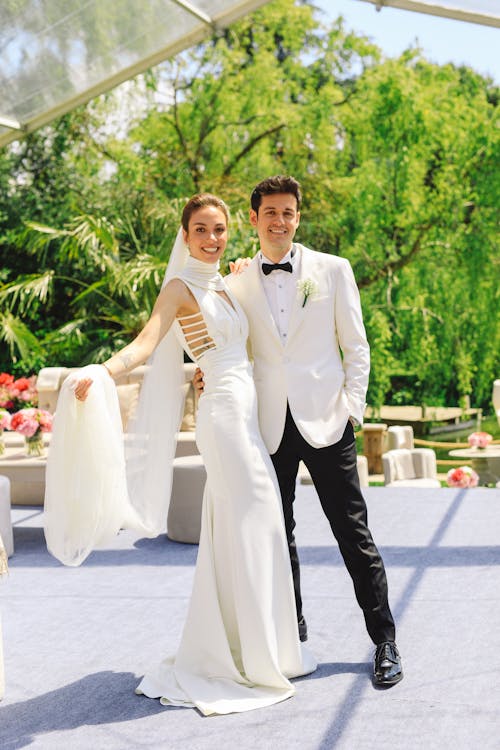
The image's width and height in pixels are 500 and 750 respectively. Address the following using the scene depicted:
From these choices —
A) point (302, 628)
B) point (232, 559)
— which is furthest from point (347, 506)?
point (302, 628)

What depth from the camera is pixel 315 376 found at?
3.39 meters

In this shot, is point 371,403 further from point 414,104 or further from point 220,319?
point 220,319

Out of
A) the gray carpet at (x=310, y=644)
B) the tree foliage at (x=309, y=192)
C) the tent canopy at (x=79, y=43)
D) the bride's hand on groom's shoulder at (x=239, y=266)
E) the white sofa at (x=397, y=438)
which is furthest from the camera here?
the tree foliage at (x=309, y=192)

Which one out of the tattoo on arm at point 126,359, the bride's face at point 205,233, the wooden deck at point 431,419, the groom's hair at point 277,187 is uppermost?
the groom's hair at point 277,187

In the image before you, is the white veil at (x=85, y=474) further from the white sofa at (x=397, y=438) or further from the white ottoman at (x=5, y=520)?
the white sofa at (x=397, y=438)

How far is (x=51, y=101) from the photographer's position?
6.96 meters

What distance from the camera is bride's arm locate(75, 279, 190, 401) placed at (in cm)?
308

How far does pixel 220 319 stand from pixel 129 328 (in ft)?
25.6

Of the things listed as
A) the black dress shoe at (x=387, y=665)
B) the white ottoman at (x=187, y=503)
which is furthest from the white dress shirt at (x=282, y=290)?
the white ottoman at (x=187, y=503)

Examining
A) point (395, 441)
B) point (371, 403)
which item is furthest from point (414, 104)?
point (395, 441)

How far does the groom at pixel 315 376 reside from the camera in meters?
3.38

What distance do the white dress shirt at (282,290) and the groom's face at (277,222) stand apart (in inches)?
1.7

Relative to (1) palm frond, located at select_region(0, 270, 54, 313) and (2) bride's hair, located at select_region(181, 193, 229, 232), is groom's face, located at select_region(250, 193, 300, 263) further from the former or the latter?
(1) palm frond, located at select_region(0, 270, 54, 313)

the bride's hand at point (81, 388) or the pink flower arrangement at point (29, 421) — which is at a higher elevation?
the bride's hand at point (81, 388)
